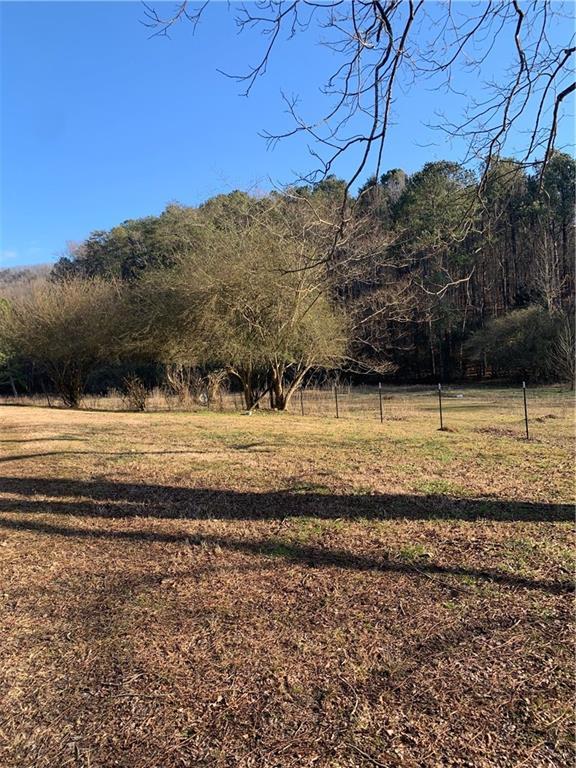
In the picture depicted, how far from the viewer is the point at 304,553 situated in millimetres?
3674

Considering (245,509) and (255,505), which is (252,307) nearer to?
(255,505)

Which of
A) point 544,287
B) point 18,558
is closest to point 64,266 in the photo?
point 544,287

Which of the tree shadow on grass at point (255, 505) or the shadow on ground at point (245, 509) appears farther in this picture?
the tree shadow on grass at point (255, 505)

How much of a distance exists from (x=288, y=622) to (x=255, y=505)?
2.17 m

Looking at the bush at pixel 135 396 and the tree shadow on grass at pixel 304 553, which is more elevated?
the bush at pixel 135 396

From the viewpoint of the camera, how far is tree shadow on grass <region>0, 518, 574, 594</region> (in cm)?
314

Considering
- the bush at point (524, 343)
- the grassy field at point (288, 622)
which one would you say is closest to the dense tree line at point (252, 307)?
the bush at point (524, 343)

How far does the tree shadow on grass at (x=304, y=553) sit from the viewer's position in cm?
314

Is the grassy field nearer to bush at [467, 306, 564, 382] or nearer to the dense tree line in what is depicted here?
the dense tree line

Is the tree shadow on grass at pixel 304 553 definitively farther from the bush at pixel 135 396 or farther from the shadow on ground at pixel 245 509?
the bush at pixel 135 396

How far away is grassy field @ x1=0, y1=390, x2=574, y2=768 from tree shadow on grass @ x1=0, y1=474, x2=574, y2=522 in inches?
1.2

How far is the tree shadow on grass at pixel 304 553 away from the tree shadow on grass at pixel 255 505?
393mm

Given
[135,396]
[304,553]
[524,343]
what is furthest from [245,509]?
[524,343]

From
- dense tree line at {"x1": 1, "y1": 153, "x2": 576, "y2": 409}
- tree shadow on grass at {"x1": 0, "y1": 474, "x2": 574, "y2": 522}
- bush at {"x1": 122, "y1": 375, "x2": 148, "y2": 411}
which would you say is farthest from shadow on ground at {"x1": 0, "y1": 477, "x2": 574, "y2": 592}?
bush at {"x1": 122, "y1": 375, "x2": 148, "y2": 411}
